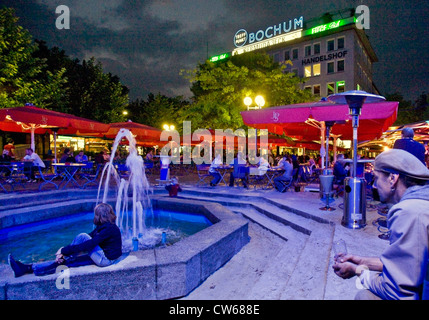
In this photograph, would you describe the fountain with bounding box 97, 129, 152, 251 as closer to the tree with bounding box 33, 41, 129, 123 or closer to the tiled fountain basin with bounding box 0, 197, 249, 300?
the tiled fountain basin with bounding box 0, 197, 249, 300

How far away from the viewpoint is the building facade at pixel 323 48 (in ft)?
122

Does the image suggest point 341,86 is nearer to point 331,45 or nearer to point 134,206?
point 331,45

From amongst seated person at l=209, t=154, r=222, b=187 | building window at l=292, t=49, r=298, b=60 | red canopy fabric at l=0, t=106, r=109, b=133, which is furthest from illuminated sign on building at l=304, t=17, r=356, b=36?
red canopy fabric at l=0, t=106, r=109, b=133

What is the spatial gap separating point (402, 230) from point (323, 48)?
145ft

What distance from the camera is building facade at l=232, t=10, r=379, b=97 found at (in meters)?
37.2

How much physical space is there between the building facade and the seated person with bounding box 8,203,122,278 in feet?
→ 116

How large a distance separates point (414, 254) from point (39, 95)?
18.8m

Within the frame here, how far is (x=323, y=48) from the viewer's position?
39.5m

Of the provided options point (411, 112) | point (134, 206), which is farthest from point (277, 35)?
point (134, 206)

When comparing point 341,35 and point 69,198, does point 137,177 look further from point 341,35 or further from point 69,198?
point 341,35

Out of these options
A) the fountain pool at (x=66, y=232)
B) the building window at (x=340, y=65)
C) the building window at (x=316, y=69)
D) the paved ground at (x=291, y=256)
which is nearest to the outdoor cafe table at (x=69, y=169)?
the fountain pool at (x=66, y=232)

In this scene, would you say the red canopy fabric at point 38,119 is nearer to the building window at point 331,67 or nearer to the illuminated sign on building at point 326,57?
the building window at point 331,67

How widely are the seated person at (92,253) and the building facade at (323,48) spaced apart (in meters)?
35.4
